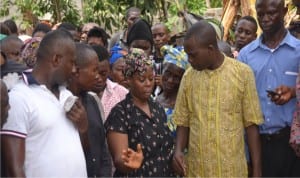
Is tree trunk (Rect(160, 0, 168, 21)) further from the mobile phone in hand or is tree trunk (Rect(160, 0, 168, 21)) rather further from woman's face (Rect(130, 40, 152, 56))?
the mobile phone in hand

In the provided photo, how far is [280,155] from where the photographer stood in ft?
15.4

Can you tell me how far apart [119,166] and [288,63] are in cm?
155

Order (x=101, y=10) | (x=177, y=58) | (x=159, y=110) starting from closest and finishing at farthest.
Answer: (x=159, y=110)
(x=177, y=58)
(x=101, y=10)

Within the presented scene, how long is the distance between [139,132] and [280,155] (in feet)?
4.02

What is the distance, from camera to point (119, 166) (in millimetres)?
3973

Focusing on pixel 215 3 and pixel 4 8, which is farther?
pixel 215 3

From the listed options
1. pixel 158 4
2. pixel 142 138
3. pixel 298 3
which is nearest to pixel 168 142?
pixel 142 138

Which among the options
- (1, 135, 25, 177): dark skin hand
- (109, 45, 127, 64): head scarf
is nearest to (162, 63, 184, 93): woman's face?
(109, 45, 127, 64): head scarf

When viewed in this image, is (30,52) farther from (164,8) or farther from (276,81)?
(164,8)

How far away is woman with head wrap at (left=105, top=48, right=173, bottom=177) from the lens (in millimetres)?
3990

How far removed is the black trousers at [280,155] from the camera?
4672mm

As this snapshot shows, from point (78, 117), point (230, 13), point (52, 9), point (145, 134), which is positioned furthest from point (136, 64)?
point (230, 13)

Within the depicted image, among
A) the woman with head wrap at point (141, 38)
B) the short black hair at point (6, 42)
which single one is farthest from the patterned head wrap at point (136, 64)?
the woman with head wrap at point (141, 38)

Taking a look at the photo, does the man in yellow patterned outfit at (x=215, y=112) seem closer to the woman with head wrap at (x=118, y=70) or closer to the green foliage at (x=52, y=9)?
the woman with head wrap at (x=118, y=70)
